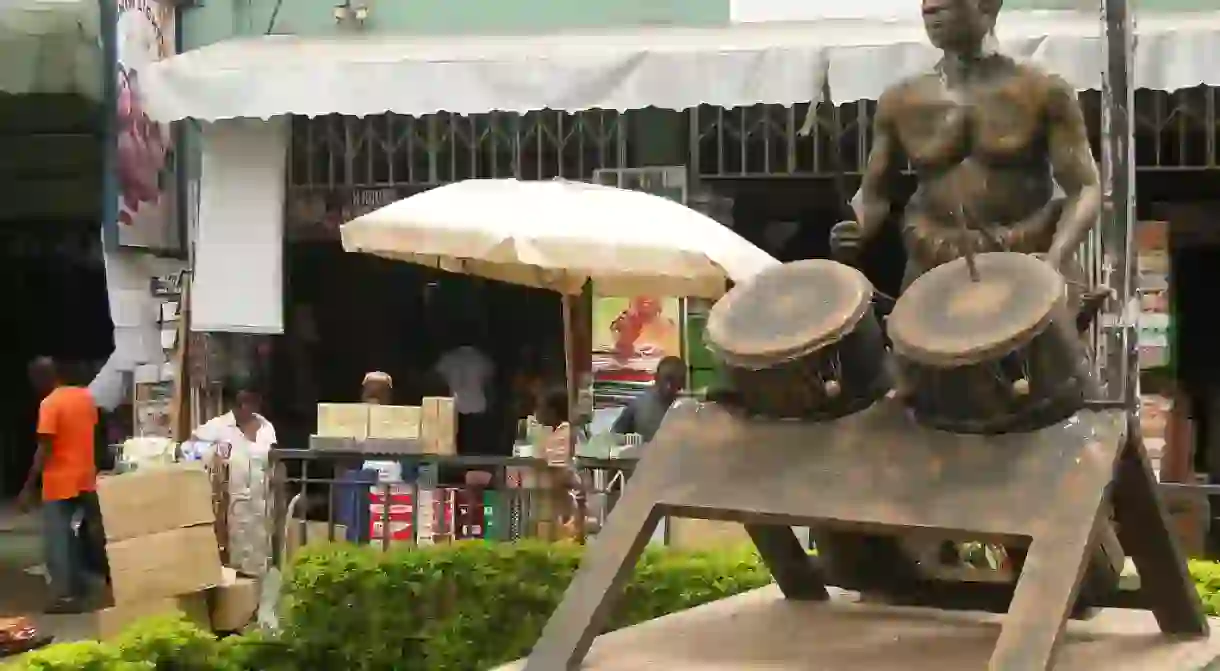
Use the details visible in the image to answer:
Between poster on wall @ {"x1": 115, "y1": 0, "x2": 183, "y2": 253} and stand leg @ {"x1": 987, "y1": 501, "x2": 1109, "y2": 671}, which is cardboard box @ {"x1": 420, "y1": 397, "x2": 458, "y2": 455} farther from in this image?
stand leg @ {"x1": 987, "y1": 501, "x2": 1109, "y2": 671}

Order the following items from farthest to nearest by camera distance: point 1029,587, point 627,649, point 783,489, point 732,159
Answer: point 732,159 → point 627,649 → point 783,489 → point 1029,587

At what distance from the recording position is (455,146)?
9422mm

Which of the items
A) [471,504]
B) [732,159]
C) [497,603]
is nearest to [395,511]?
[471,504]

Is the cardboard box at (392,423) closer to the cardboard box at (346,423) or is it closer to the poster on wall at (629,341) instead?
the cardboard box at (346,423)

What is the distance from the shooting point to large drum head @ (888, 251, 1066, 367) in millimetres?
2873

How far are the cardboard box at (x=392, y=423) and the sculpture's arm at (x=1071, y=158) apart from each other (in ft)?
16.8

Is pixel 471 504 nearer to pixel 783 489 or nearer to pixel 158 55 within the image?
pixel 158 55

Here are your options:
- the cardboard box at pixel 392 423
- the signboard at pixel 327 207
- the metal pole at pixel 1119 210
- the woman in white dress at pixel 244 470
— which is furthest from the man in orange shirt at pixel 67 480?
the metal pole at pixel 1119 210

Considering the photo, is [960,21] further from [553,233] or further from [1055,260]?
[553,233]

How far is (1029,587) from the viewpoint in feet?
8.91

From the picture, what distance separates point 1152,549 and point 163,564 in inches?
223

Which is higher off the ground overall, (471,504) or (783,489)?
(783,489)

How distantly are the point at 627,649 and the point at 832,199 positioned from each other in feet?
21.0

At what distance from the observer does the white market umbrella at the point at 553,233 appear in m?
6.75
